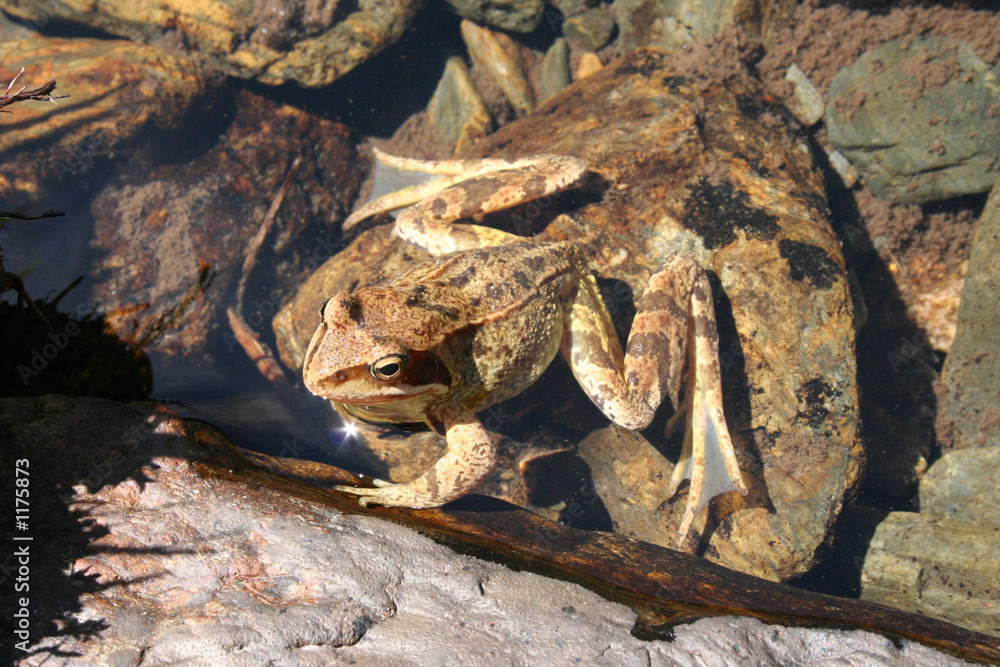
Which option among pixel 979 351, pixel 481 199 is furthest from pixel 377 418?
pixel 979 351

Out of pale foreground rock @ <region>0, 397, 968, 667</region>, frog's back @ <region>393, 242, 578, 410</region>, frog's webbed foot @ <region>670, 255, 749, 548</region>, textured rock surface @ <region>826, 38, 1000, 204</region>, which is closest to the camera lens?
pale foreground rock @ <region>0, 397, 968, 667</region>

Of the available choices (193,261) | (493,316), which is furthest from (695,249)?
(193,261)

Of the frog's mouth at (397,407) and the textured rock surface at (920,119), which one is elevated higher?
the textured rock surface at (920,119)

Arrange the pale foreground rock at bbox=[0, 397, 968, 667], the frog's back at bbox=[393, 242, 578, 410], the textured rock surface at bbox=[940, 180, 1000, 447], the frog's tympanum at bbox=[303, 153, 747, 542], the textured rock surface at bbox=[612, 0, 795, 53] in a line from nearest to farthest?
1. the pale foreground rock at bbox=[0, 397, 968, 667]
2. the frog's tympanum at bbox=[303, 153, 747, 542]
3. the frog's back at bbox=[393, 242, 578, 410]
4. the textured rock surface at bbox=[940, 180, 1000, 447]
5. the textured rock surface at bbox=[612, 0, 795, 53]

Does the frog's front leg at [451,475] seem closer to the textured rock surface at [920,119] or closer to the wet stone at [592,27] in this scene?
the textured rock surface at [920,119]

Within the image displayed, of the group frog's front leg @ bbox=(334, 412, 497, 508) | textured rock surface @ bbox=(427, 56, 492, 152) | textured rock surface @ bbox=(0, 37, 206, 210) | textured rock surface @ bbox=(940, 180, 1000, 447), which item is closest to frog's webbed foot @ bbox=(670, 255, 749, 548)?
frog's front leg @ bbox=(334, 412, 497, 508)

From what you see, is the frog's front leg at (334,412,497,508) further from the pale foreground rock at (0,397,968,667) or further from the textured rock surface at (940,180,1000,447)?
the textured rock surface at (940,180,1000,447)

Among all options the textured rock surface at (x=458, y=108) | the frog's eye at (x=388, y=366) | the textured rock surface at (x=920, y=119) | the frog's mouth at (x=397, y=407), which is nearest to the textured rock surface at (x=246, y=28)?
the textured rock surface at (x=458, y=108)
